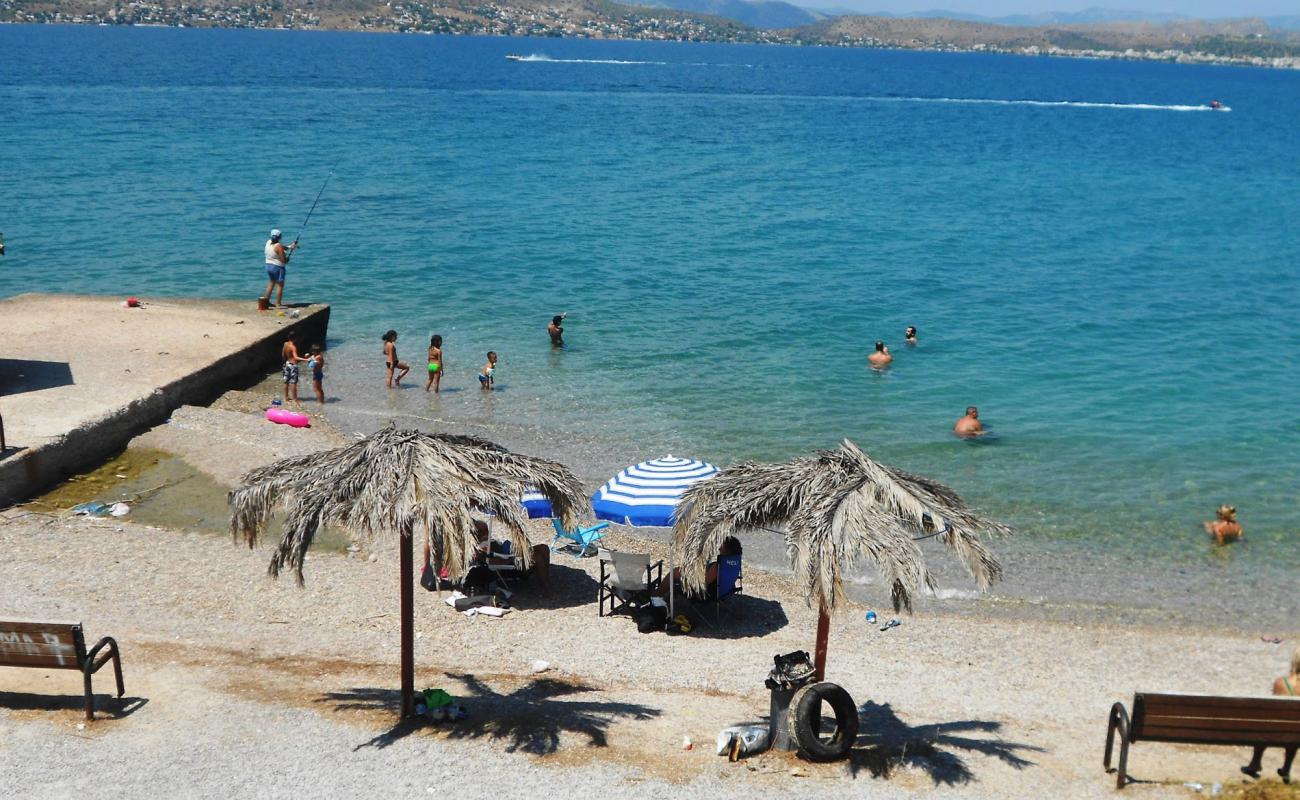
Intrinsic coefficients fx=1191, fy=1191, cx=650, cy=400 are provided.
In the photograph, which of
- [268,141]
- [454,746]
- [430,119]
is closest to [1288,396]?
[454,746]

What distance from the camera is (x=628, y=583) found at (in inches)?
525

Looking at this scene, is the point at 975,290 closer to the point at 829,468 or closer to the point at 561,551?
the point at 561,551

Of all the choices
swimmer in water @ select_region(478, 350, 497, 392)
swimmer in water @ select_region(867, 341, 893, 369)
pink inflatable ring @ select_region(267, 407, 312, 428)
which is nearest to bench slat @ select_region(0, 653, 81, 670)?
pink inflatable ring @ select_region(267, 407, 312, 428)

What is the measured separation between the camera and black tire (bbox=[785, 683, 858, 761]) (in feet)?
32.3

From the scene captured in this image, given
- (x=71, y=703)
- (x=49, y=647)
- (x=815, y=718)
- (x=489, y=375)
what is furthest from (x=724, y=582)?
(x=489, y=375)

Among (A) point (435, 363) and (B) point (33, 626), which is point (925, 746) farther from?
(A) point (435, 363)

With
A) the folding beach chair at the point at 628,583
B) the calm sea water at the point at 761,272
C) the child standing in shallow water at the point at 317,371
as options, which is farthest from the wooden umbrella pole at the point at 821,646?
the child standing in shallow water at the point at 317,371

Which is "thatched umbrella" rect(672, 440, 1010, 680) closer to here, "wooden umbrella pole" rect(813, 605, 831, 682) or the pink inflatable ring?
"wooden umbrella pole" rect(813, 605, 831, 682)

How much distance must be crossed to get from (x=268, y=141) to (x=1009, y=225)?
3475 cm

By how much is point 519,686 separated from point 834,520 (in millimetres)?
3706

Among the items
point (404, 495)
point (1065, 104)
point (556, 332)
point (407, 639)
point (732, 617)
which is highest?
point (1065, 104)

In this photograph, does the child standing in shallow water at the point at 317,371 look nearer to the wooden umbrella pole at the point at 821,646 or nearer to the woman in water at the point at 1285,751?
the wooden umbrella pole at the point at 821,646

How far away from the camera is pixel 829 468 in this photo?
10.3 meters

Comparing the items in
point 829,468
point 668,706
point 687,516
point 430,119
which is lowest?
point 668,706
